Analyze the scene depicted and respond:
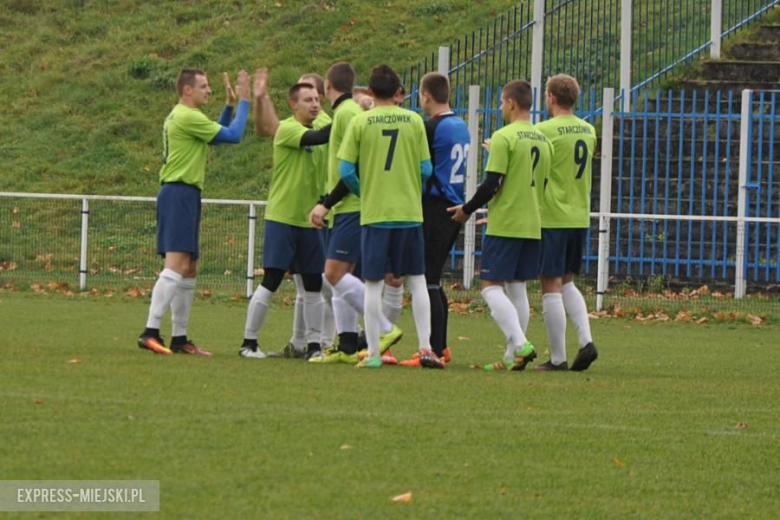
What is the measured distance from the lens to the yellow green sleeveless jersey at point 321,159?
1204 cm

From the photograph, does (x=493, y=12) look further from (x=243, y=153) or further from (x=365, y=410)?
(x=365, y=410)

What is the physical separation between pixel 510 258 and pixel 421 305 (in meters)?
0.76

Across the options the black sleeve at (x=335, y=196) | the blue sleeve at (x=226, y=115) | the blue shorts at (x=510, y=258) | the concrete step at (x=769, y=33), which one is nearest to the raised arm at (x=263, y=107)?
the blue sleeve at (x=226, y=115)

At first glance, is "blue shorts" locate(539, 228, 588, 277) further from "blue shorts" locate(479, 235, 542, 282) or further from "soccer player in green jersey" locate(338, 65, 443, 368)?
"soccer player in green jersey" locate(338, 65, 443, 368)

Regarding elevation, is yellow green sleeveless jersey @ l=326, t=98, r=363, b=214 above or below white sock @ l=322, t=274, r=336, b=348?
above

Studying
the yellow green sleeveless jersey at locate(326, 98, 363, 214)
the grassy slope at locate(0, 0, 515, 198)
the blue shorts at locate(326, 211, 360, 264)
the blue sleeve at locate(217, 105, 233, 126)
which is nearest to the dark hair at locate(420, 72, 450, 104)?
the yellow green sleeveless jersey at locate(326, 98, 363, 214)

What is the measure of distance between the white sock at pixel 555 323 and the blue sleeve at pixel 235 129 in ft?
8.23

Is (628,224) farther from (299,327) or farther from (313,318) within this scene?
(313,318)

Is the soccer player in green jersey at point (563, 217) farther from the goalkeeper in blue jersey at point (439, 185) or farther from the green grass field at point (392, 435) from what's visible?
the goalkeeper in blue jersey at point (439, 185)

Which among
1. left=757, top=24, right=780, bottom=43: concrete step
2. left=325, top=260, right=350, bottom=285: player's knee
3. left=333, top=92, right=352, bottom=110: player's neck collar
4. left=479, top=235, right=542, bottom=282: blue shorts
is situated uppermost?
left=757, top=24, right=780, bottom=43: concrete step

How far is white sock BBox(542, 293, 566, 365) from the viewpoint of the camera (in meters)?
11.7

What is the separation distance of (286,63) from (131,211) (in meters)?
9.60

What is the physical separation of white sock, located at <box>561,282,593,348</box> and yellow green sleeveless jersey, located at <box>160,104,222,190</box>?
9.19 feet

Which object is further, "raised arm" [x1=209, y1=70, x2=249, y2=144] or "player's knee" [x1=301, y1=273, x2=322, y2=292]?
"player's knee" [x1=301, y1=273, x2=322, y2=292]
